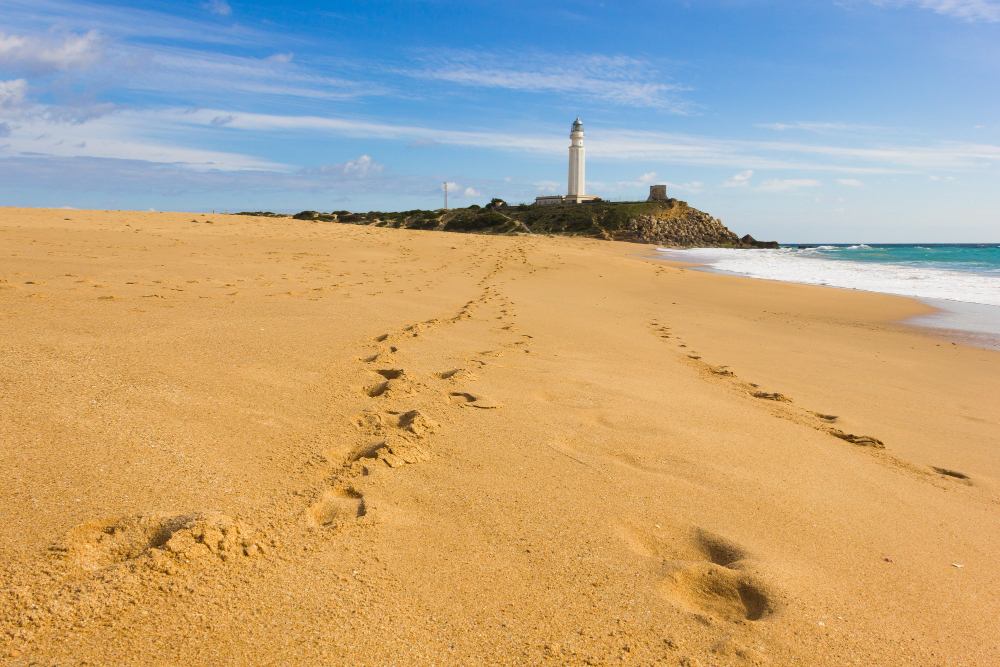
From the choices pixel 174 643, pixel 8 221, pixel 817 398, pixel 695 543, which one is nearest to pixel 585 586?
pixel 695 543

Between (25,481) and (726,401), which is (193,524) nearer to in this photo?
(25,481)

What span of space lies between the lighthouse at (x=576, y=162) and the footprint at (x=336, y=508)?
187ft

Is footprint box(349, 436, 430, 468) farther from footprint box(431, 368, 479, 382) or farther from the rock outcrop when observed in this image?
the rock outcrop

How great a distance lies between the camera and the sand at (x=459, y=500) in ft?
4.83

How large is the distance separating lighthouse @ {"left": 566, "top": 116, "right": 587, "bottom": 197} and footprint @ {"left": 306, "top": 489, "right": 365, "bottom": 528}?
57.1 m

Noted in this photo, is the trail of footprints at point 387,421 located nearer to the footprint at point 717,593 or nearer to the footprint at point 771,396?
the footprint at point 717,593

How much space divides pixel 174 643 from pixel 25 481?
0.92 metres

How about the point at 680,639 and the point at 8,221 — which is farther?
the point at 8,221

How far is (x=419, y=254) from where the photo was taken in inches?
537

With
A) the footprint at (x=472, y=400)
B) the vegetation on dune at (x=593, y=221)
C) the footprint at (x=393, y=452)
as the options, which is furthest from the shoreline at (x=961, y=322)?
the vegetation on dune at (x=593, y=221)

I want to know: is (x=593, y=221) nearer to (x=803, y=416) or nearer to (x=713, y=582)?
(x=803, y=416)

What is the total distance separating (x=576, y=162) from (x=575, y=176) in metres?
1.36

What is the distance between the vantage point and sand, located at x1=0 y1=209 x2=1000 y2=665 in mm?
1473

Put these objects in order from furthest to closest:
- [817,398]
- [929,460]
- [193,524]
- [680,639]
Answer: [817,398]
[929,460]
[193,524]
[680,639]
